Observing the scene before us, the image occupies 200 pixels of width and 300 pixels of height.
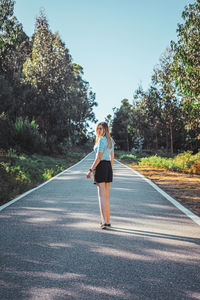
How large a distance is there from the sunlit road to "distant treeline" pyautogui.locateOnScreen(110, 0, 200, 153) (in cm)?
705

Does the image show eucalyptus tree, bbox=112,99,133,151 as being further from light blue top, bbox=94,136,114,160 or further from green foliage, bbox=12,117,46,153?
light blue top, bbox=94,136,114,160

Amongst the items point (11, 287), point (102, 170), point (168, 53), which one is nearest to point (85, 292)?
point (11, 287)

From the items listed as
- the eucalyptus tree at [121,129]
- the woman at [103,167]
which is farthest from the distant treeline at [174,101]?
the woman at [103,167]

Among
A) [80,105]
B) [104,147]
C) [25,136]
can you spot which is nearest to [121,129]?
[80,105]

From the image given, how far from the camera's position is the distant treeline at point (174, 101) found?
13.6 metres

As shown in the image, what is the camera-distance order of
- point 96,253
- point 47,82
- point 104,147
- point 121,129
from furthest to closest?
1. point 121,129
2. point 47,82
3. point 104,147
4. point 96,253

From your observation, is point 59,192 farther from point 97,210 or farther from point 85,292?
point 85,292

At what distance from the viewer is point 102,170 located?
526 centimetres

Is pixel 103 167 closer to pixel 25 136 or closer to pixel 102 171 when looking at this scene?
pixel 102 171

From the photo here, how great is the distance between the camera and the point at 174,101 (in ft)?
107

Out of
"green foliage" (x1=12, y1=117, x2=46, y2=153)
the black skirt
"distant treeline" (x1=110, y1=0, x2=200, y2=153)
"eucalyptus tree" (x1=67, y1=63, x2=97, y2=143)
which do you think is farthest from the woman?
"eucalyptus tree" (x1=67, y1=63, x2=97, y2=143)

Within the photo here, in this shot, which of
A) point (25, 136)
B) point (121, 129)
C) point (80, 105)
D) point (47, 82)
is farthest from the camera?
point (121, 129)

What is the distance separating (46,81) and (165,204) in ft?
86.6

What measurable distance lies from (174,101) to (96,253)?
30687 millimetres
